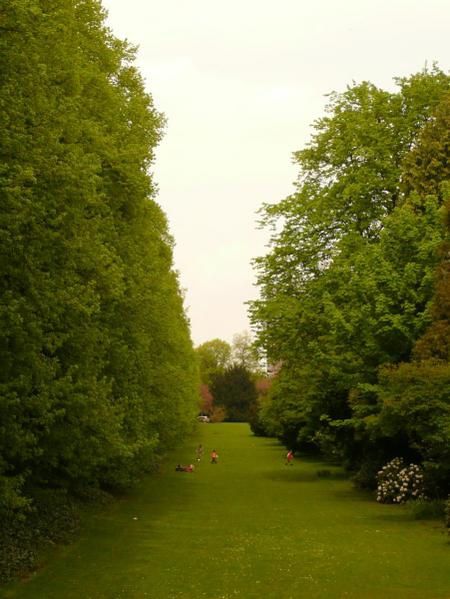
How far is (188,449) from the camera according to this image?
2872 inches

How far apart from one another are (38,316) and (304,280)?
26447 millimetres

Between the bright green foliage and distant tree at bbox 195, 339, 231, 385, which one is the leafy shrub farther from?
distant tree at bbox 195, 339, 231, 385

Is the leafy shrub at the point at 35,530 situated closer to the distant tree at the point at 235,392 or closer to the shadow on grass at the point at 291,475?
the shadow on grass at the point at 291,475

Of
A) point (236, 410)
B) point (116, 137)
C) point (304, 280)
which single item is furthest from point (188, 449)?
point (236, 410)

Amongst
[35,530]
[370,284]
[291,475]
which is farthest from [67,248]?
[291,475]

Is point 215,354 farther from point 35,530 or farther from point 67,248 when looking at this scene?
point 67,248

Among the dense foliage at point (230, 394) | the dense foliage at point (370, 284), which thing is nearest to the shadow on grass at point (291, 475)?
the dense foliage at point (370, 284)

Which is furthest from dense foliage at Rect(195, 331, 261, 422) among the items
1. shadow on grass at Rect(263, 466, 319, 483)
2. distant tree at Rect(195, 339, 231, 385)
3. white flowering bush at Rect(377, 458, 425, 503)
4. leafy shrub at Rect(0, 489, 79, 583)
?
leafy shrub at Rect(0, 489, 79, 583)

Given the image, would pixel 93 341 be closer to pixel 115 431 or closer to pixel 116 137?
pixel 115 431

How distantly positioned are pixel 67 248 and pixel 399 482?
17.2 metres

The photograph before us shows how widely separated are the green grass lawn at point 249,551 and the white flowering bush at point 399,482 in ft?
2.28

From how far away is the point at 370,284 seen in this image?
103 feet

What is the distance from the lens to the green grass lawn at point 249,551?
54.7 ft

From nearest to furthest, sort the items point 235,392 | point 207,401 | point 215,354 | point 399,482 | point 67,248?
point 67,248 < point 399,482 < point 235,392 < point 207,401 < point 215,354
